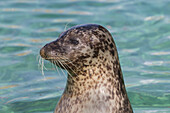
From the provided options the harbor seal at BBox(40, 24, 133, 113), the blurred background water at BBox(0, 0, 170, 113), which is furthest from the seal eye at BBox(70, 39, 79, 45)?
the blurred background water at BBox(0, 0, 170, 113)

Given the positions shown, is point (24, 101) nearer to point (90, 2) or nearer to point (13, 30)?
point (13, 30)

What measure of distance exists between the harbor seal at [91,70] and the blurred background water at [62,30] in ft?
1.79

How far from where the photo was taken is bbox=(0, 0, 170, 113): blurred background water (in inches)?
343

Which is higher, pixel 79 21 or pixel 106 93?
pixel 79 21

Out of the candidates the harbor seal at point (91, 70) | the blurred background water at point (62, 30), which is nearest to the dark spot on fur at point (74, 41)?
the harbor seal at point (91, 70)

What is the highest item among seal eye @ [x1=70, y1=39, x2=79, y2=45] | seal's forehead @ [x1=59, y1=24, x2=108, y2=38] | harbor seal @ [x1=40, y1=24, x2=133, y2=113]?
seal's forehead @ [x1=59, y1=24, x2=108, y2=38]

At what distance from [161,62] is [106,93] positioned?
14.8 feet

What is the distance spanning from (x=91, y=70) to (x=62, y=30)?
6.39 metres

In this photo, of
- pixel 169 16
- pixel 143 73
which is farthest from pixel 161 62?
pixel 169 16

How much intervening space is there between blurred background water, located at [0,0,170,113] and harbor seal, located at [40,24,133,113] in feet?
1.79

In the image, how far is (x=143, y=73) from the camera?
9828 millimetres

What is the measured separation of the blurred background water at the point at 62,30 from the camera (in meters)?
8.70

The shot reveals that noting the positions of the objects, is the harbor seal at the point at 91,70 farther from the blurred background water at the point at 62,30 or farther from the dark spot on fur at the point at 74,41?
the blurred background water at the point at 62,30

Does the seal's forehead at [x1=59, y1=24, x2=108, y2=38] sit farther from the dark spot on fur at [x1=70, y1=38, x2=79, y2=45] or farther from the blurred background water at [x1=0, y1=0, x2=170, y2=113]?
the blurred background water at [x1=0, y1=0, x2=170, y2=113]
